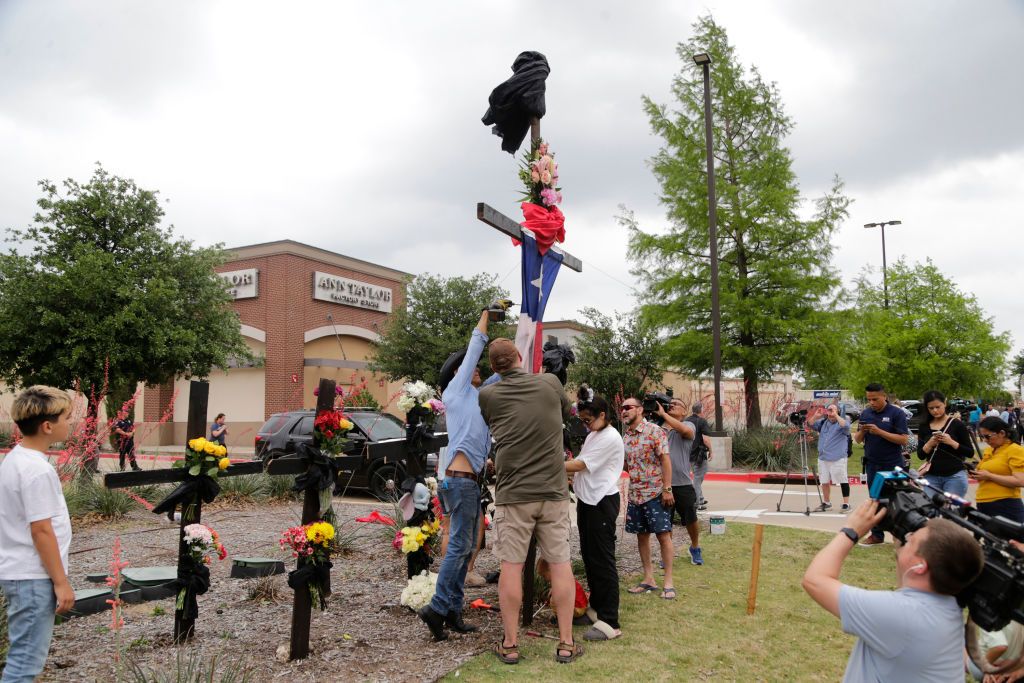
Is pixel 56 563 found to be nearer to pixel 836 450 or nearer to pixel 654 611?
pixel 654 611

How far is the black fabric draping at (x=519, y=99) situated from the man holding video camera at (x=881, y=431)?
15.3ft

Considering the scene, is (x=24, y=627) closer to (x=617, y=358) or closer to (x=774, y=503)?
(x=774, y=503)

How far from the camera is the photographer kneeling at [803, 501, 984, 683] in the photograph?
216 centimetres

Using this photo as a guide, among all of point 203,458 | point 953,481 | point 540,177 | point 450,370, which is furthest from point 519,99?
point 953,481

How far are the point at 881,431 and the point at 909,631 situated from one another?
6.15m

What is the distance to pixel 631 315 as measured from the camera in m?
22.3

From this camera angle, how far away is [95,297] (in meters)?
15.9

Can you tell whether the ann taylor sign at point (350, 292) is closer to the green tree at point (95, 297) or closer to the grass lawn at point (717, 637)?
the green tree at point (95, 297)

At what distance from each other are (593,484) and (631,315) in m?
17.4

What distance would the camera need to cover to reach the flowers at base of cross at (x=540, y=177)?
225 inches

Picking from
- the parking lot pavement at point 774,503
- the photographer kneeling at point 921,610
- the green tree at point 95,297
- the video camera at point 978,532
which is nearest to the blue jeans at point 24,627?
the photographer kneeling at point 921,610

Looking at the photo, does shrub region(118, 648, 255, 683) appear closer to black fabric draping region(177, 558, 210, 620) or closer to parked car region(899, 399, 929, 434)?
black fabric draping region(177, 558, 210, 620)

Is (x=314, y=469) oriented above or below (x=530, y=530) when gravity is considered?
above

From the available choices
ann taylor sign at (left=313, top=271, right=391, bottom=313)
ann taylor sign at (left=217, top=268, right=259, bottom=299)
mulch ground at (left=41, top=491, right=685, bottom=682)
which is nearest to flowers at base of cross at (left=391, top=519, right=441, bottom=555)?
mulch ground at (left=41, top=491, right=685, bottom=682)
